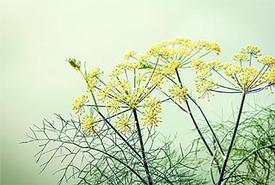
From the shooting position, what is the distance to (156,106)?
2.25ft

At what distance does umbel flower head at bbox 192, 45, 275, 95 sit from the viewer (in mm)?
728

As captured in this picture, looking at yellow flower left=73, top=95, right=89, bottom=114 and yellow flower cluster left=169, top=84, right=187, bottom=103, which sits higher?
yellow flower cluster left=169, top=84, right=187, bottom=103

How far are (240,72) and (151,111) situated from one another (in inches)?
6.5

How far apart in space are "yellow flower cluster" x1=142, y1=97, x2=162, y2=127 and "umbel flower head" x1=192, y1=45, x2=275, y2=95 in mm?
122

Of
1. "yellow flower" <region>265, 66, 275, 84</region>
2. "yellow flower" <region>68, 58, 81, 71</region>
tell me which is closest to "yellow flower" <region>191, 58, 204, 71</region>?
"yellow flower" <region>265, 66, 275, 84</region>

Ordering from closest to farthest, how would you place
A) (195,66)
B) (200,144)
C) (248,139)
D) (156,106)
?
(156,106) → (195,66) → (248,139) → (200,144)

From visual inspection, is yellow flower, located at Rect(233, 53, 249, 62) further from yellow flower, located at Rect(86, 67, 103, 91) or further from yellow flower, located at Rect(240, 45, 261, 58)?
yellow flower, located at Rect(86, 67, 103, 91)

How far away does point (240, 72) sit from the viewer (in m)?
0.74

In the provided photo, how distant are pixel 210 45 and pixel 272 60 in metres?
0.12

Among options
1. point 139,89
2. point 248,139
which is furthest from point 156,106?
point 248,139

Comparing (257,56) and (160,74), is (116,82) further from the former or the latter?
(257,56)

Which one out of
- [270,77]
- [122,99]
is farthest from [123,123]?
[270,77]

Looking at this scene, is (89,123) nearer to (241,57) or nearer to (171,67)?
(171,67)

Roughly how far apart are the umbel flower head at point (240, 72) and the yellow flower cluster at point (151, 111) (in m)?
0.12
